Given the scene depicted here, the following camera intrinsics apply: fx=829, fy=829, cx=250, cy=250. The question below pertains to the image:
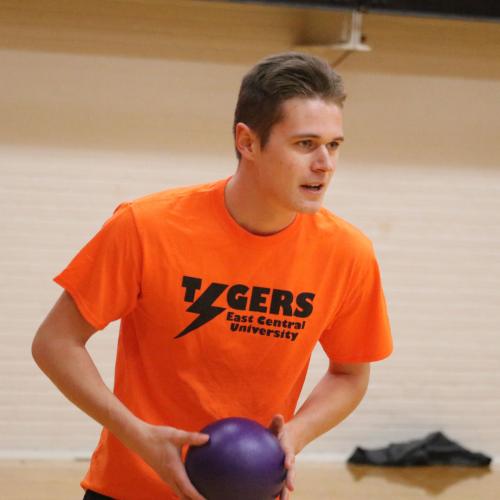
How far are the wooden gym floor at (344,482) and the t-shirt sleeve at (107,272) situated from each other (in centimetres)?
338

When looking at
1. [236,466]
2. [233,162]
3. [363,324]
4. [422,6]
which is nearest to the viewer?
[236,466]

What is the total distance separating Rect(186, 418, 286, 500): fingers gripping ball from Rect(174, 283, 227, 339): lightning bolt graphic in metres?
0.34

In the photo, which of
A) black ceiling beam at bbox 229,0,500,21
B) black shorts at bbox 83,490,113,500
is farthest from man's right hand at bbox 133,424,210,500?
black ceiling beam at bbox 229,0,500,21

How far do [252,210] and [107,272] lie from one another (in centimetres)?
47

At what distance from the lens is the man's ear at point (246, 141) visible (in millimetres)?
2465

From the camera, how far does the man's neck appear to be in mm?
2504

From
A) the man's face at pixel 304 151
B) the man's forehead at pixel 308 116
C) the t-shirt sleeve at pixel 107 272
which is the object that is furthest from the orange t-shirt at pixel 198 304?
the man's forehead at pixel 308 116

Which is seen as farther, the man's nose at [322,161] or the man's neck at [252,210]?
the man's neck at [252,210]

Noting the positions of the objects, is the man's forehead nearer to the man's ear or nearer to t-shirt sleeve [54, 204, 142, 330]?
the man's ear

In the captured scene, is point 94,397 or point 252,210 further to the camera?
point 252,210

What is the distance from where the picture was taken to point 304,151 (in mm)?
2359

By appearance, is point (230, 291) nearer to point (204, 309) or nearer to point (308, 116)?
point (204, 309)

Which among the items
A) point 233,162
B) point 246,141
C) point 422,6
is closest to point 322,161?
point 246,141

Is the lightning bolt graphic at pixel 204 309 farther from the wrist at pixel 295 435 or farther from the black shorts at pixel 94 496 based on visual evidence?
the black shorts at pixel 94 496
